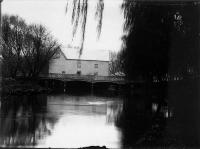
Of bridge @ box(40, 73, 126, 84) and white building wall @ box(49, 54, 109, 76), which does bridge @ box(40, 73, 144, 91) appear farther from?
white building wall @ box(49, 54, 109, 76)

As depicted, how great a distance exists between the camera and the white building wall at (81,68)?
66188 mm

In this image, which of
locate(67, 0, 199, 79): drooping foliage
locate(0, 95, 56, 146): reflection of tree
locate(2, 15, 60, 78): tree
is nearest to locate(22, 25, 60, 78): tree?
locate(2, 15, 60, 78): tree

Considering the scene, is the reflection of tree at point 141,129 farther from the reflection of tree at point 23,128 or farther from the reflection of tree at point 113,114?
the reflection of tree at point 23,128

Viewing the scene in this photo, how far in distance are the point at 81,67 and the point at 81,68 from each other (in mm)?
225

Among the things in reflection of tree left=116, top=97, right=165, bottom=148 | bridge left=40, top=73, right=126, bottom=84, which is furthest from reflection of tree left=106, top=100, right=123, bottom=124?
bridge left=40, top=73, right=126, bottom=84

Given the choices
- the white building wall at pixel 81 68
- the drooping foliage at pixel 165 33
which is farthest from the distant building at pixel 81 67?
the drooping foliage at pixel 165 33

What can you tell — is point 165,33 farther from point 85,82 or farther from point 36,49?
point 85,82

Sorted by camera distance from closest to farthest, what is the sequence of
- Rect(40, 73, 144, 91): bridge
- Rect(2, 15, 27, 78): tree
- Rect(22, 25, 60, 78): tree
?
Rect(2, 15, 27, 78): tree
Rect(22, 25, 60, 78): tree
Rect(40, 73, 144, 91): bridge

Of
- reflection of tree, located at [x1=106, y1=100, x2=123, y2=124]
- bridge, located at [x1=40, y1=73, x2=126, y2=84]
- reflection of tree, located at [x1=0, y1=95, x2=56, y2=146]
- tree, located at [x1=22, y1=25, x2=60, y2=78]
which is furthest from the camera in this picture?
bridge, located at [x1=40, y1=73, x2=126, y2=84]

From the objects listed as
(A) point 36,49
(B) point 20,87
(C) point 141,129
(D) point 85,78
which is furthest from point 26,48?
(C) point 141,129

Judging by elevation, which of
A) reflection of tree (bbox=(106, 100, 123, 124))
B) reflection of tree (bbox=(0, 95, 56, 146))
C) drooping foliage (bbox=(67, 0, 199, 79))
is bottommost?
reflection of tree (bbox=(106, 100, 123, 124))

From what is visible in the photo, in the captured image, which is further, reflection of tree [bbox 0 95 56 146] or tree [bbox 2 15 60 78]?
tree [bbox 2 15 60 78]

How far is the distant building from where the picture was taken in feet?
217

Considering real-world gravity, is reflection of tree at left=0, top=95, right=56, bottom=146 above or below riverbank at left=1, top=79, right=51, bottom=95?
below
